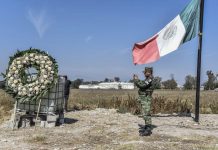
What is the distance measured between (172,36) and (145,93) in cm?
371

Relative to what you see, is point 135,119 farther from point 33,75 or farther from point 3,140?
point 3,140

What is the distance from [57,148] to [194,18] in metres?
6.98

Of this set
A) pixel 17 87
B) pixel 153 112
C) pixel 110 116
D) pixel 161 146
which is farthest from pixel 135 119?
pixel 161 146

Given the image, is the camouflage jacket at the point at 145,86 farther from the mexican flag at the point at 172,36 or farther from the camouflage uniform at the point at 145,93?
the mexican flag at the point at 172,36

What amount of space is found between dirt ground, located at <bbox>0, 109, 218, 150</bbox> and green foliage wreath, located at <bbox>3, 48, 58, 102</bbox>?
3.64 ft

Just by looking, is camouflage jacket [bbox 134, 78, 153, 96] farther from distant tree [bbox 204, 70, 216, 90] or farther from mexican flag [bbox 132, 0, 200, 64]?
distant tree [bbox 204, 70, 216, 90]

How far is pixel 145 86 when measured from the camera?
41.1 ft

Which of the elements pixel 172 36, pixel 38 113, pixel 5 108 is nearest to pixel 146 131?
pixel 38 113

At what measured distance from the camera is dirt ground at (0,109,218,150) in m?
11.5

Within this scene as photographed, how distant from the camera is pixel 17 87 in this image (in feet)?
48.5

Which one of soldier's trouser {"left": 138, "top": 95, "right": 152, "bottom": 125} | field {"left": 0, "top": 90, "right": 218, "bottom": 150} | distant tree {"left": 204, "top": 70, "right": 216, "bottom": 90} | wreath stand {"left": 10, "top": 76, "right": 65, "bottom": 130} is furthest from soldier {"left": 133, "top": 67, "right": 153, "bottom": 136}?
distant tree {"left": 204, "top": 70, "right": 216, "bottom": 90}

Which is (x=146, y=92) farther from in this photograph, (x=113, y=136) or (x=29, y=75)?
(x=29, y=75)

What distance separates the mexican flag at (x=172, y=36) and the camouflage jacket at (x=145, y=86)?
3268 mm

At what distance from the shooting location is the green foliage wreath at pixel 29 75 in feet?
47.9
